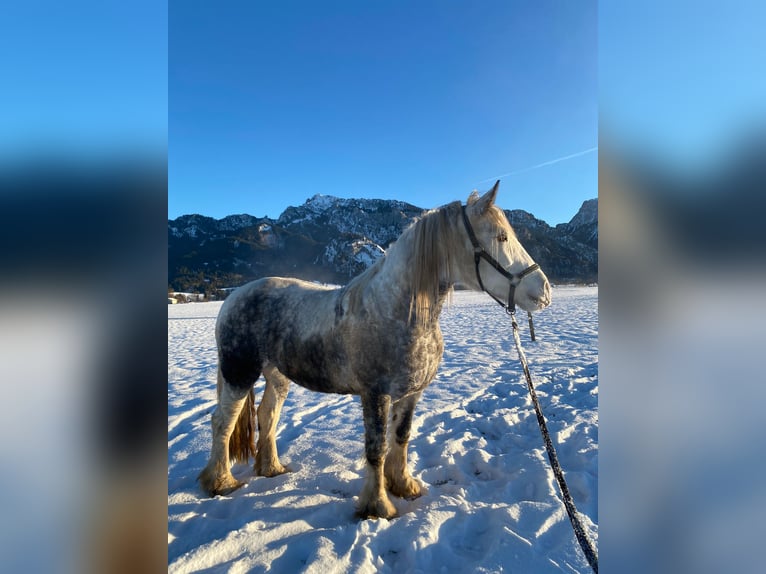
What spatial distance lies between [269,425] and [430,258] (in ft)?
6.99

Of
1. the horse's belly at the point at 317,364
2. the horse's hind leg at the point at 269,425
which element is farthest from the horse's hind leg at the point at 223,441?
the horse's belly at the point at 317,364

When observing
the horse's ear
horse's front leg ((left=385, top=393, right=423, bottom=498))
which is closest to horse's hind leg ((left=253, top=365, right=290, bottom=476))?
horse's front leg ((left=385, top=393, right=423, bottom=498))

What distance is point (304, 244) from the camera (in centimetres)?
7669

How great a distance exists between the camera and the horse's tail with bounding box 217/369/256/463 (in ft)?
9.84

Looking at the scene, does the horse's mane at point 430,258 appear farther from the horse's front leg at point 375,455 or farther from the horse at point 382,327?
the horse's front leg at point 375,455

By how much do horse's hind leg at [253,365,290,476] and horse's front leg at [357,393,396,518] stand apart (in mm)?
1017

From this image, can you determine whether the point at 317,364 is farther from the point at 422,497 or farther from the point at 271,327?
the point at 422,497

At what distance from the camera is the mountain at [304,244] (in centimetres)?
4159

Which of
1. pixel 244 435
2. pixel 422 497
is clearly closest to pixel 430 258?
pixel 422 497

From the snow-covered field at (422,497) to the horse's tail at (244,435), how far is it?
16 cm
